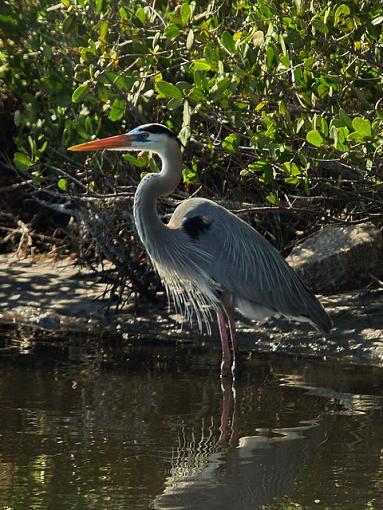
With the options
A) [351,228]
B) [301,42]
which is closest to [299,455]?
[301,42]

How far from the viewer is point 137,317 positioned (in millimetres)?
8852

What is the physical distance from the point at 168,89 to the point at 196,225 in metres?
1.49

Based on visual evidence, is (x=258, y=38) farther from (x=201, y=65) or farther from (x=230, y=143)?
(x=230, y=143)

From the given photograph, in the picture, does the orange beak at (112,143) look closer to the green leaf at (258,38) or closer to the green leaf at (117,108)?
the green leaf at (117,108)

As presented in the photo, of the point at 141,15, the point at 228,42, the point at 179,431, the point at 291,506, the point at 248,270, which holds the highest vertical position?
the point at 141,15

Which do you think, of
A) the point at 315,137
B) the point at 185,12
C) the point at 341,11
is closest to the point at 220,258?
the point at 315,137

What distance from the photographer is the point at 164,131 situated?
756cm

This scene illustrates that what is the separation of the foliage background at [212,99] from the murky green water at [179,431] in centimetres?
116

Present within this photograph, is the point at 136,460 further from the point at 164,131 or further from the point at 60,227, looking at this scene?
the point at 60,227

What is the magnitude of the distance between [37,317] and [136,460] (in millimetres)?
3693

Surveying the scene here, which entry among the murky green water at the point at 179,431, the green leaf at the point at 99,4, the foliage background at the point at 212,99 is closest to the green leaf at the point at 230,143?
the foliage background at the point at 212,99

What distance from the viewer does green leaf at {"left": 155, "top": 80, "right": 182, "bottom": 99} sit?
646 centimetres

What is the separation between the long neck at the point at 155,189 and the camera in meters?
7.63

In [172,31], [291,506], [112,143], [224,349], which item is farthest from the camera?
[224,349]
